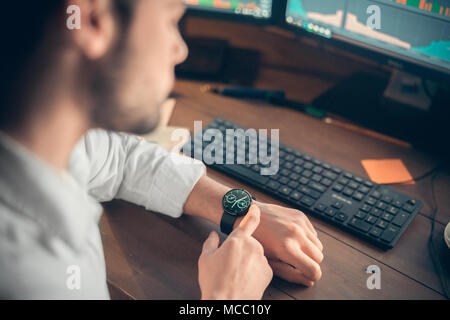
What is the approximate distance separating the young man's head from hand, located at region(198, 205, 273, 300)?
22cm

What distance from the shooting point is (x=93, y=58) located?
1.83ft

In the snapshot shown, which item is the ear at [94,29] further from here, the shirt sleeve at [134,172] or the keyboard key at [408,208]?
the keyboard key at [408,208]

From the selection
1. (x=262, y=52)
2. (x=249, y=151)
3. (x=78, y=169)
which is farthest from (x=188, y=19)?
(x=78, y=169)

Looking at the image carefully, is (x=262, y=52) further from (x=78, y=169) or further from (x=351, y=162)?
(x=78, y=169)

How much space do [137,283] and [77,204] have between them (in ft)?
0.51

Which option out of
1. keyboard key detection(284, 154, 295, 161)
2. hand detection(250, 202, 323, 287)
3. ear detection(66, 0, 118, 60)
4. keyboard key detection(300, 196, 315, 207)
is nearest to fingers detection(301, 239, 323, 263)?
hand detection(250, 202, 323, 287)

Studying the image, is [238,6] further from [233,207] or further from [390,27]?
[233,207]

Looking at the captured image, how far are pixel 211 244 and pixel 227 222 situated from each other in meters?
0.06

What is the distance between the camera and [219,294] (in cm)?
62

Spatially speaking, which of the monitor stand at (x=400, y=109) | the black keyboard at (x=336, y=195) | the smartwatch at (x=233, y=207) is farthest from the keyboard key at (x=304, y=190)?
the monitor stand at (x=400, y=109)

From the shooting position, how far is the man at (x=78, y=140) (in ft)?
1.69

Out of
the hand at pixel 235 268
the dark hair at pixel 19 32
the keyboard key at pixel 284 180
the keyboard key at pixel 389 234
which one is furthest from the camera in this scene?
the keyboard key at pixel 284 180

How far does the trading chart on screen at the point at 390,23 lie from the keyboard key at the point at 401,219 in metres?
0.33

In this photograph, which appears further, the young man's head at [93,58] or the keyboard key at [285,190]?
the keyboard key at [285,190]
